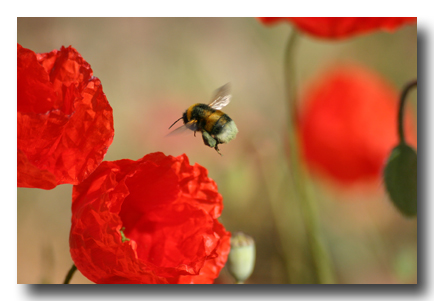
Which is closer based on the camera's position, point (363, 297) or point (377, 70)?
point (363, 297)

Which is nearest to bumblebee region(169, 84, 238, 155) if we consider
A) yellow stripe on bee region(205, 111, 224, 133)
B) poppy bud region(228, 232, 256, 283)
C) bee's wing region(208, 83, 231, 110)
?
yellow stripe on bee region(205, 111, 224, 133)

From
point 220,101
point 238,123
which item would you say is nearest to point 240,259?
point 220,101

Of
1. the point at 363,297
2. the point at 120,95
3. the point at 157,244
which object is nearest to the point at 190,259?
the point at 157,244

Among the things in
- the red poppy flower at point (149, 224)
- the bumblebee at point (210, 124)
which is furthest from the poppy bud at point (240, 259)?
the bumblebee at point (210, 124)

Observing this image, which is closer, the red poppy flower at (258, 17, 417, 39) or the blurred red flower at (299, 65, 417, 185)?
the red poppy flower at (258, 17, 417, 39)

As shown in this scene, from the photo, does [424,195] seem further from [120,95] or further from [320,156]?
[120,95]

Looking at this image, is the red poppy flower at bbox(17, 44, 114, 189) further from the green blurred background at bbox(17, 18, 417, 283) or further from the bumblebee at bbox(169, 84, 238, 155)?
the green blurred background at bbox(17, 18, 417, 283)

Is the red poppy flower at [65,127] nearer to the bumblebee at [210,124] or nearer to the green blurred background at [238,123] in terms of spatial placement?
the bumblebee at [210,124]
